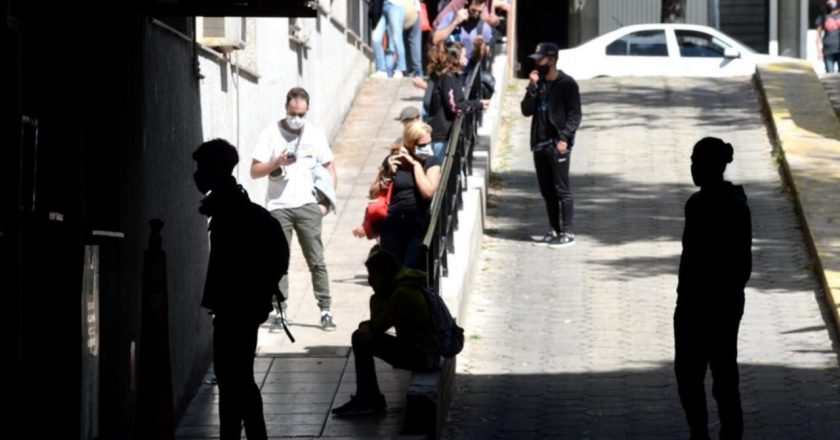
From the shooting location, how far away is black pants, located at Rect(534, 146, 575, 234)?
15656 millimetres

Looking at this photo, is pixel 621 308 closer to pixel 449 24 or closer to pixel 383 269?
pixel 383 269

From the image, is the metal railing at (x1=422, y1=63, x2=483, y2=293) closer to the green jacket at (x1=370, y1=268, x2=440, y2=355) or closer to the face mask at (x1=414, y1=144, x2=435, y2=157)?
the face mask at (x1=414, y1=144, x2=435, y2=157)

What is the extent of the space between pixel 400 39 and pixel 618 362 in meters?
12.3

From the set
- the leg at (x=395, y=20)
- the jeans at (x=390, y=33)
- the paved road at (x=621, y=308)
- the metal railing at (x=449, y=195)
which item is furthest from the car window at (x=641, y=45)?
the metal railing at (x=449, y=195)

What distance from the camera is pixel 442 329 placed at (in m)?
10.4

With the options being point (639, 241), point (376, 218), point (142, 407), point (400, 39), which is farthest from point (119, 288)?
point (400, 39)

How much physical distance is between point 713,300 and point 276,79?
292 inches

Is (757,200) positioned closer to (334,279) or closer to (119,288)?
(334,279)

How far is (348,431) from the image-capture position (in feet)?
33.6

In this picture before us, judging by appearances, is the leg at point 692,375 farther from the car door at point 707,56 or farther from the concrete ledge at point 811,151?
the car door at point 707,56

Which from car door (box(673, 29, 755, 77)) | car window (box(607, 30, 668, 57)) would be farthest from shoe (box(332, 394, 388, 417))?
car window (box(607, 30, 668, 57))

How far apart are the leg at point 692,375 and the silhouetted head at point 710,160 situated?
73 centimetres

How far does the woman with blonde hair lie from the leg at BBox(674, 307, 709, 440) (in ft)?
10.3

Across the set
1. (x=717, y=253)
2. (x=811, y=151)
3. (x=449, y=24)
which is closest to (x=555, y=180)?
(x=811, y=151)
